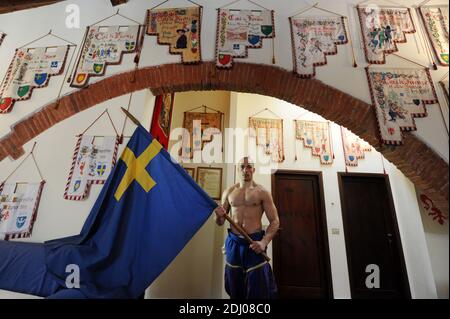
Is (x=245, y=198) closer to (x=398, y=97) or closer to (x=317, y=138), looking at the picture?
(x=398, y=97)

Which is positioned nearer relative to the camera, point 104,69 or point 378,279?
point 104,69

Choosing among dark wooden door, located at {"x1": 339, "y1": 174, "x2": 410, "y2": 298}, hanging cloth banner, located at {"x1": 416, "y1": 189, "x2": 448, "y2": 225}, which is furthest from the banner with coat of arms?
hanging cloth banner, located at {"x1": 416, "y1": 189, "x2": 448, "y2": 225}

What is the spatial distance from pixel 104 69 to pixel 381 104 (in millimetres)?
2775

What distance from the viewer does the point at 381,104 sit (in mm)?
2346

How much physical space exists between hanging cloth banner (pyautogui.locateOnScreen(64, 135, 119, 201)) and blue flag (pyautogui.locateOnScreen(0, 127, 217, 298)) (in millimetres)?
539

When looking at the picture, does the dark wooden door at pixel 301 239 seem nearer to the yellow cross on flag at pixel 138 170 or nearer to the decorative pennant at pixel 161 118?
the decorative pennant at pixel 161 118

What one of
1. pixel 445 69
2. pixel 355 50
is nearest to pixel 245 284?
pixel 355 50

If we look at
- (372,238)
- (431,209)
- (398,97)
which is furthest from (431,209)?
(398,97)

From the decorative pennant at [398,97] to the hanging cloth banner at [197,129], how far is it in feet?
7.87

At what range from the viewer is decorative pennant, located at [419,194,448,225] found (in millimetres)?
2830

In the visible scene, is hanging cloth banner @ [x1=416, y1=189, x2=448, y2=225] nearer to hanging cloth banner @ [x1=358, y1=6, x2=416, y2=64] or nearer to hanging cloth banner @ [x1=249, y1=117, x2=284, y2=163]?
hanging cloth banner @ [x1=358, y1=6, x2=416, y2=64]

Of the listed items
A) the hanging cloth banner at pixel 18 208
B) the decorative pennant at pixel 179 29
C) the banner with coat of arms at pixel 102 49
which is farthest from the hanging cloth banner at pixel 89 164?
the decorative pennant at pixel 179 29

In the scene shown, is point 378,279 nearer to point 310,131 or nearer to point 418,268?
point 418,268

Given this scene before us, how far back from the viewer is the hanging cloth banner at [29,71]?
8.71 feet
